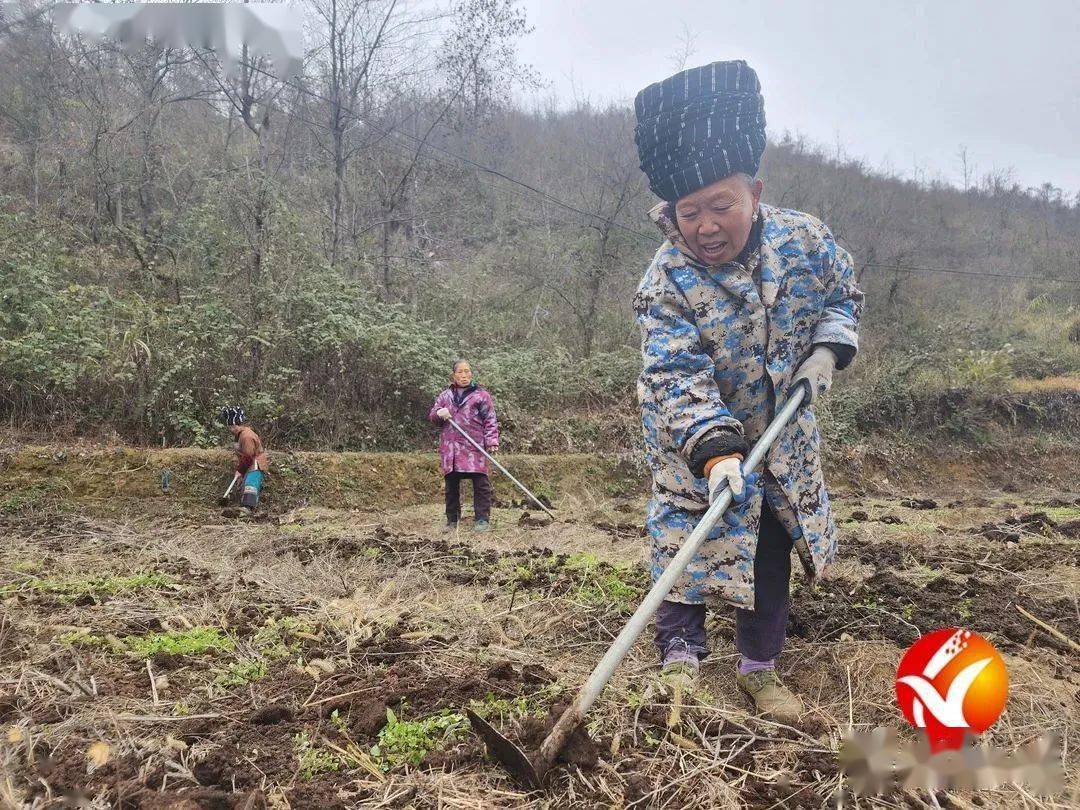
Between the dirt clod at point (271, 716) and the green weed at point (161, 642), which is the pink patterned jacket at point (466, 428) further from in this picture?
the dirt clod at point (271, 716)

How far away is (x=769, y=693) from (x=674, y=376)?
117 cm

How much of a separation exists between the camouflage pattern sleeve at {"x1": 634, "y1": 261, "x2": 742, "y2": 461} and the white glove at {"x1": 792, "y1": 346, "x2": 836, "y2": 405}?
334 millimetres

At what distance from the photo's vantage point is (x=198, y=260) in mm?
11938

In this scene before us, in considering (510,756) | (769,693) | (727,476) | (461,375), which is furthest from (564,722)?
(461,375)

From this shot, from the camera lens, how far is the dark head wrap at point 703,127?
8.07 feet

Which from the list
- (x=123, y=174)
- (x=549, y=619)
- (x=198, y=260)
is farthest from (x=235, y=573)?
(x=123, y=174)

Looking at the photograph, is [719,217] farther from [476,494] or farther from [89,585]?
[476,494]

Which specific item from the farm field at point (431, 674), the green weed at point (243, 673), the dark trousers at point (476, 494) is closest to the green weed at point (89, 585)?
the farm field at point (431, 674)

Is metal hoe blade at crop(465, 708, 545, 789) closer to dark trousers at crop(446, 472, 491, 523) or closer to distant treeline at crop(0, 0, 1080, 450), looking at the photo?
dark trousers at crop(446, 472, 491, 523)

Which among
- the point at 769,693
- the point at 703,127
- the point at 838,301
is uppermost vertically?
the point at 703,127

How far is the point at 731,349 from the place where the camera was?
8.39 feet

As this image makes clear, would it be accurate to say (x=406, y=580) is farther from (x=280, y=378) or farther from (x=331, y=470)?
(x=280, y=378)

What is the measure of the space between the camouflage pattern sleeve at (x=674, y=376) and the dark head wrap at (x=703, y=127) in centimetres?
34

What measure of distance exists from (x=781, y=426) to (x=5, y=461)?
28.9 feet
